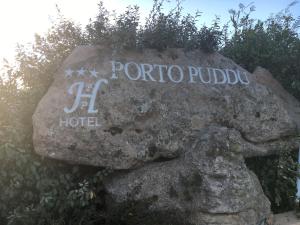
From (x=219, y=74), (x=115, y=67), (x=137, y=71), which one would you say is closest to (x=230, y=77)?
(x=219, y=74)

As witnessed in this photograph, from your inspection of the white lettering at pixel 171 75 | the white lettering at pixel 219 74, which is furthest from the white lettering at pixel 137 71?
the white lettering at pixel 219 74

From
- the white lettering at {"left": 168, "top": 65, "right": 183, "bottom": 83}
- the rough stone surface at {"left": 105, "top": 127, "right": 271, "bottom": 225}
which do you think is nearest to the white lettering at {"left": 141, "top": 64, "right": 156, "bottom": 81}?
the white lettering at {"left": 168, "top": 65, "right": 183, "bottom": 83}

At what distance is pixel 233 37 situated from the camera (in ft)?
34.7

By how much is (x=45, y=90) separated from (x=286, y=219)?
13.9ft

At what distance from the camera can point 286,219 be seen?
6.99 m

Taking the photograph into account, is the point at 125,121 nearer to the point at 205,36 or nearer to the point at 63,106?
the point at 63,106

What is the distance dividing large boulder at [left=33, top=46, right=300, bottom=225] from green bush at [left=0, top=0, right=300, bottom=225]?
0.28 meters

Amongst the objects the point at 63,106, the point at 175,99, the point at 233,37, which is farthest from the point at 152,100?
the point at 233,37

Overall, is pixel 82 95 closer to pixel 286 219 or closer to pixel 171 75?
pixel 171 75

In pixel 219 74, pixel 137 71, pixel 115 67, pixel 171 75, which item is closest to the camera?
pixel 115 67

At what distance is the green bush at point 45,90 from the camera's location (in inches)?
239

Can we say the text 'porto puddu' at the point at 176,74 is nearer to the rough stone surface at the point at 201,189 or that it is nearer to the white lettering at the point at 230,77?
the white lettering at the point at 230,77

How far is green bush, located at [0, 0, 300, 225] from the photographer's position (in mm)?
6074

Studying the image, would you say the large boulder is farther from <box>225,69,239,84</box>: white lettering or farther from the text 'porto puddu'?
<box>225,69,239,84</box>: white lettering
